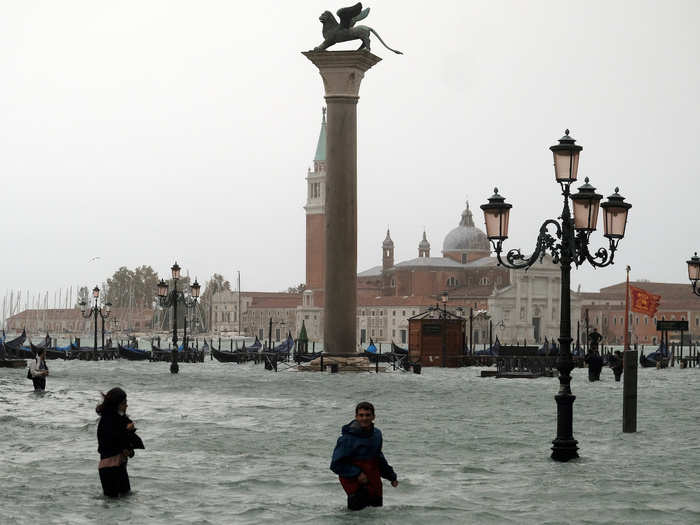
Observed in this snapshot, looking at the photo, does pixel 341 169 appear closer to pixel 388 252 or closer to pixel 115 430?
pixel 115 430

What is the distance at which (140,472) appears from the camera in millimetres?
11852

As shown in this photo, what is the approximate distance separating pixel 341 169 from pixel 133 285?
13260 centimetres

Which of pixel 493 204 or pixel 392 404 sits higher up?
pixel 493 204

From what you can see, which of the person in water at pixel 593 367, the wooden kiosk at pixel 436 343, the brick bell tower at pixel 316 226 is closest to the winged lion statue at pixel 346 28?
the person in water at pixel 593 367

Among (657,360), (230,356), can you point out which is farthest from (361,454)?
(230,356)

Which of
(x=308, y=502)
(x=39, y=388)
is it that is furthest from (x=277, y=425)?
(x=39, y=388)

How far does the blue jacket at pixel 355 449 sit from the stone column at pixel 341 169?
25.7 metres

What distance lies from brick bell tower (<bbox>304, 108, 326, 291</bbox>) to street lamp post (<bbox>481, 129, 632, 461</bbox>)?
9933cm

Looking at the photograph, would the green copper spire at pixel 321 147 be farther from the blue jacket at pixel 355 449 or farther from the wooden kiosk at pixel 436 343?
the blue jacket at pixel 355 449

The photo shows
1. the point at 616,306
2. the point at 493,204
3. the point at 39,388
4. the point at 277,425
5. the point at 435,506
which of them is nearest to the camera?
the point at 435,506

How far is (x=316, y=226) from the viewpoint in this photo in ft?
397

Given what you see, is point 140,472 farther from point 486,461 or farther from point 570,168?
point 570,168

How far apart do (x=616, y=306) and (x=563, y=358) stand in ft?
433

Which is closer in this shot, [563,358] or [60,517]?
[60,517]
